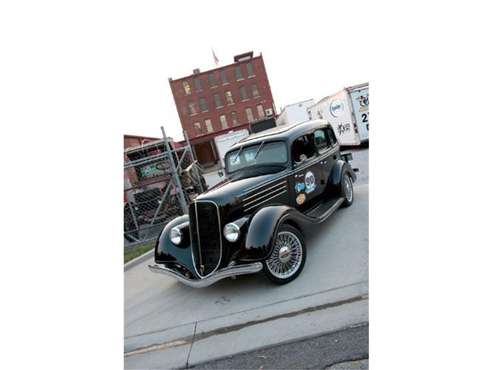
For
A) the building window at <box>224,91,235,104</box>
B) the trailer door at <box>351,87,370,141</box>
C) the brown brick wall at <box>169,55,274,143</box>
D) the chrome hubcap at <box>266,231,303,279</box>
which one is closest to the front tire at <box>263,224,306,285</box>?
the chrome hubcap at <box>266,231,303,279</box>

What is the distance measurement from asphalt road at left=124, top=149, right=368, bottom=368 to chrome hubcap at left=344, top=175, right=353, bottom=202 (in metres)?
0.49

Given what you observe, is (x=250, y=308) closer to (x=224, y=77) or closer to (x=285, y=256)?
(x=285, y=256)

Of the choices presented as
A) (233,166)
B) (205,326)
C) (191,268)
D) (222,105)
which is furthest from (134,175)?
(205,326)

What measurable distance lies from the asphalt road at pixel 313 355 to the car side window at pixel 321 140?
2.29 metres

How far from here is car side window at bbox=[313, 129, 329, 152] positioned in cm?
353

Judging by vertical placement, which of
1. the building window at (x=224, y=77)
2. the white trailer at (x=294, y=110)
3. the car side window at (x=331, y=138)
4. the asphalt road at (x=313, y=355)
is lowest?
the asphalt road at (x=313, y=355)

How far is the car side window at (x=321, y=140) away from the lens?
353 cm

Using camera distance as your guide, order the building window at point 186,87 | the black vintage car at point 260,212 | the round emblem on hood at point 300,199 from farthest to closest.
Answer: the building window at point 186,87, the round emblem on hood at point 300,199, the black vintage car at point 260,212

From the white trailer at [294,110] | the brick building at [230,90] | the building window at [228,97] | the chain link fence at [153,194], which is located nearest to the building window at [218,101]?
the brick building at [230,90]

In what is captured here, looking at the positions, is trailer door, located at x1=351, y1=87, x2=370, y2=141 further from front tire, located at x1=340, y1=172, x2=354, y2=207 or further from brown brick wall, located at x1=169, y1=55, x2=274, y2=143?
front tire, located at x1=340, y1=172, x2=354, y2=207

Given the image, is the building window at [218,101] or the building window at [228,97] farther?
the building window at [228,97]

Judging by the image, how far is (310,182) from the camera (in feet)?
10.5

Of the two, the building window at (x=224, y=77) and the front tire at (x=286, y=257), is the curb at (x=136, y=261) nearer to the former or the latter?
the front tire at (x=286, y=257)

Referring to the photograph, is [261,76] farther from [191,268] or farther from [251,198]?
[191,268]
